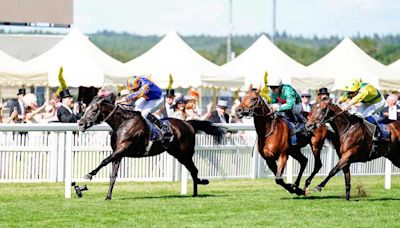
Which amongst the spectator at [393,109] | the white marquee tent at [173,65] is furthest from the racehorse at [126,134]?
the white marquee tent at [173,65]

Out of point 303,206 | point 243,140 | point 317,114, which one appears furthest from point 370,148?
point 243,140

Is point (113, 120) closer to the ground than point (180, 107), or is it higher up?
closer to the ground

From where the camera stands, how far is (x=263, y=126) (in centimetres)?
1520

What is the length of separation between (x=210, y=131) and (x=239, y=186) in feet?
6.42

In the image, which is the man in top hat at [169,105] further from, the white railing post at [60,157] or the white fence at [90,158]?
the white railing post at [60,157]

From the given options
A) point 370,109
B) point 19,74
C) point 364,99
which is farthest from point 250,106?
point 19,74

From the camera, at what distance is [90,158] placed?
17.5m

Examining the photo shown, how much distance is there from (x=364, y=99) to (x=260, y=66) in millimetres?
12438

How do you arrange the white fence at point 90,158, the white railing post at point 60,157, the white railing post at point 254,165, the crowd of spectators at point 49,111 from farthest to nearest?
the white railing post at point 254,165 < the crowd of spectators at point 49,111 < the white fence at point 90,158 < the white railing post at point 60,157

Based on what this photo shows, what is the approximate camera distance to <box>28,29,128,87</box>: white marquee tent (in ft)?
79.9

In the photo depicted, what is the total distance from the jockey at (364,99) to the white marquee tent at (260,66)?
446 inches

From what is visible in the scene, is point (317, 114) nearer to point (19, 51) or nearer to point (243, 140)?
point (243, 140)

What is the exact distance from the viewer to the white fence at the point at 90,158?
55.5 feet

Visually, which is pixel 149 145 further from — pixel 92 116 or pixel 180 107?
pixel 180 107
